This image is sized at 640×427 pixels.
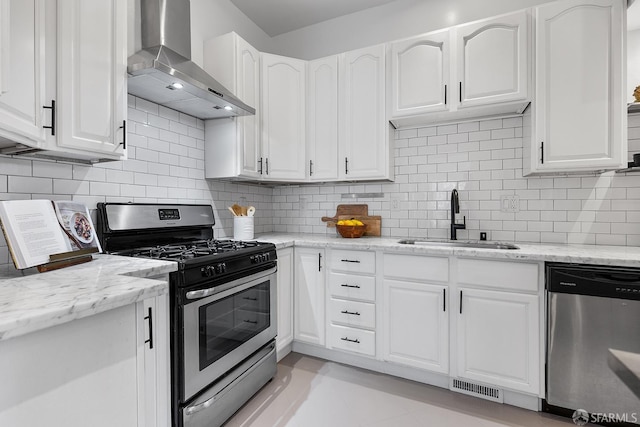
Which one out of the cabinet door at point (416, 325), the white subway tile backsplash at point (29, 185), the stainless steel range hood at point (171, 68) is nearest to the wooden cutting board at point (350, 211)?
the cabinet door at point (416, 325)

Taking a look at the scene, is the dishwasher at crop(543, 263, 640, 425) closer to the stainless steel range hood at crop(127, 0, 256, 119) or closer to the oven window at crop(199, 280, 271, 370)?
the oven window at crop(199, 280, 271, 370)

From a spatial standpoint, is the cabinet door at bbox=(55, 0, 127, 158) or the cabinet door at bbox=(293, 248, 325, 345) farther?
the cabinet door at bbox=(293, 248, 325, 345)

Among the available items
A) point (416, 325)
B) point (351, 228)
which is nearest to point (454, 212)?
point (351, 228)

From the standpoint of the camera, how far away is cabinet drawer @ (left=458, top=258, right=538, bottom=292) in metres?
1.84

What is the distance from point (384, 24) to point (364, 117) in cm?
100

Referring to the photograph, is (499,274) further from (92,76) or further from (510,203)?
(92,76)

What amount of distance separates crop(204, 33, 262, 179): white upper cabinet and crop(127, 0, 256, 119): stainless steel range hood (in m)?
0.22

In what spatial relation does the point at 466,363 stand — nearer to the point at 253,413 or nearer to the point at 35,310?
the point at 253,413

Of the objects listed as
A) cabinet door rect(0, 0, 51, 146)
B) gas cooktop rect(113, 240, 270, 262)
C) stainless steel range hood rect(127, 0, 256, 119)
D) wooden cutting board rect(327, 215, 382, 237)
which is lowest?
gas cooktop rect(113, 240, 270, 262)

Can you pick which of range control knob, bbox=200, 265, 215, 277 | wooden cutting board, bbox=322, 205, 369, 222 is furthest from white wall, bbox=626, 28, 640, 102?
range control knob, bbox=200, 265, 215, 277

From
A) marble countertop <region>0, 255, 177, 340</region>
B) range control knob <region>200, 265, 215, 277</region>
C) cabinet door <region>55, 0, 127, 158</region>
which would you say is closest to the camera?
marble countertop <region>0, 255, 177, 340</region>

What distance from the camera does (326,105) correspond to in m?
2.80

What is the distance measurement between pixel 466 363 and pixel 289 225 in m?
2.02

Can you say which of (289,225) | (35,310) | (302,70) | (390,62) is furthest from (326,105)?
(35,310)
